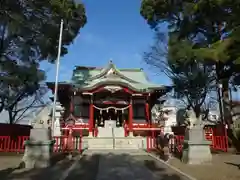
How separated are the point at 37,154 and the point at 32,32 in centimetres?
821

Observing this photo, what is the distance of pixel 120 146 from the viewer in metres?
17.2

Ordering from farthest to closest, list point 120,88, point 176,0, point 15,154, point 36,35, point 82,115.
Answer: point 82,115
point 120,88
point 176,0
point 36,35
point 15,154

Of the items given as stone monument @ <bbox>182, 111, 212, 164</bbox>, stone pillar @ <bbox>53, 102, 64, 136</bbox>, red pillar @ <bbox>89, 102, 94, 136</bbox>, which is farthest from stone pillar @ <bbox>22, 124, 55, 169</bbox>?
red pillar @ <bbox>89, 102, 94, 136</bbox>

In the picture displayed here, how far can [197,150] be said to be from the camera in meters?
9.84

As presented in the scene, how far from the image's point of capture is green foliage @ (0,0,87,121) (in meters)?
13.6

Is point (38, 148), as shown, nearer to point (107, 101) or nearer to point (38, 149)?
point (38, 149)

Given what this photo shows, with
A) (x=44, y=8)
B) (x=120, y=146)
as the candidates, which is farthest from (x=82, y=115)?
(x=44, y=8)

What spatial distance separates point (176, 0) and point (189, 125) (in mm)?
11293

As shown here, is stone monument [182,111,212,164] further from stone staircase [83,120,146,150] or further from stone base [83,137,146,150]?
stone base [83,137,146,150]

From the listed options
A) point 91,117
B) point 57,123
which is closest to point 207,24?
point 91,117

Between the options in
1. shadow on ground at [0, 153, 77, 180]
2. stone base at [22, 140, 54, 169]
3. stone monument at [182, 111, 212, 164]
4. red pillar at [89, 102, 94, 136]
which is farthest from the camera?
red pillar at [89, 102, 94, 136]

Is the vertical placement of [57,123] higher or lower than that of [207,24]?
lower

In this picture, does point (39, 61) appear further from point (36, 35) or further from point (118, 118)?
point (118, 118)

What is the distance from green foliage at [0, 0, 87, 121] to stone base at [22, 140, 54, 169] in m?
6.77
